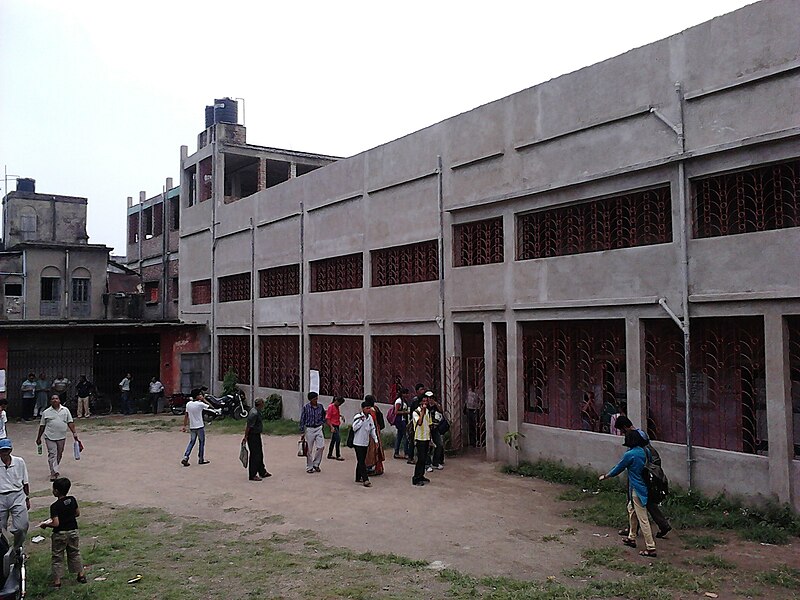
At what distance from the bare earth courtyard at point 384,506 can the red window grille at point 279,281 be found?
21.4ft

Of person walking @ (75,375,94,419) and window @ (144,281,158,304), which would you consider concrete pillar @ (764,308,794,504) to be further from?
window @ (144,281,158,304)

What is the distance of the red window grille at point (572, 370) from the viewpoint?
12.6 metres

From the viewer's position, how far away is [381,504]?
11.3m

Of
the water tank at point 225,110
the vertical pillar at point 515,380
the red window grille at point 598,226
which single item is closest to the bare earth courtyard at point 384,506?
the vertical pillar at point 515,380

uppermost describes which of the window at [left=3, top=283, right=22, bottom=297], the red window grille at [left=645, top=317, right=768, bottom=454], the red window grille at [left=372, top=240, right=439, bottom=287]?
the window at [left=3, top=283, right=22, bottom=297]

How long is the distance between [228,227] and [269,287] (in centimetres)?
374

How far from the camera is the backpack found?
8.60 meters

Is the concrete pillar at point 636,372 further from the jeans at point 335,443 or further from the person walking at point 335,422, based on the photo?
the jeans at point 335,443

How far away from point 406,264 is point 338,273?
334 centimetres

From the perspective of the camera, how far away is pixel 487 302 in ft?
48.1

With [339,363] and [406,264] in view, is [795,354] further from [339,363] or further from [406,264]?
[339,363]

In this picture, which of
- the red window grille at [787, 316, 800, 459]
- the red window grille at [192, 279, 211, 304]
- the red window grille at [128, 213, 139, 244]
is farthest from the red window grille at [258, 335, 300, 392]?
the red window grille at [128, 213, 139, 244]

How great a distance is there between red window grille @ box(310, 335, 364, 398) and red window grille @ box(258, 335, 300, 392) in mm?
1238

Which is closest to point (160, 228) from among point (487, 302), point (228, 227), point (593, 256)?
point (228, 227)
